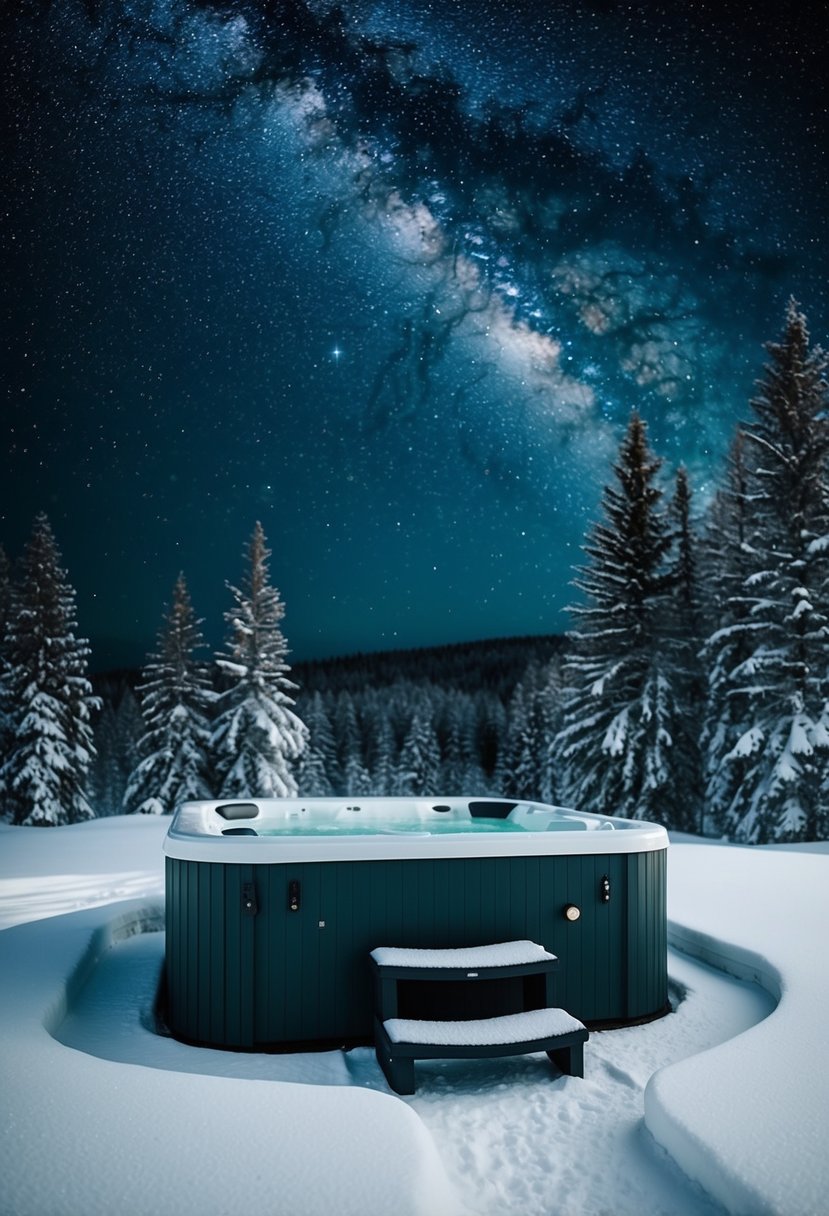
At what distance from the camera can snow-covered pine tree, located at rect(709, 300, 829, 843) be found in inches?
458

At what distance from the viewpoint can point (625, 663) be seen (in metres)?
14.2

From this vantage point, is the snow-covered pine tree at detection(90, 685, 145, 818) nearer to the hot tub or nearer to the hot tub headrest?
the hot tub headrest

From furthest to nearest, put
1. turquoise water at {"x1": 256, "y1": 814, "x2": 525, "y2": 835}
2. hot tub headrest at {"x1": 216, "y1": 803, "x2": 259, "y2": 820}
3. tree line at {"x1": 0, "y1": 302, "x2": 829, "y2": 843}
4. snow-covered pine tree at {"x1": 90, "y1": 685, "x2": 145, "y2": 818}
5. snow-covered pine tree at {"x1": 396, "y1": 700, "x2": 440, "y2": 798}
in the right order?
snow-covered pine tree at {"x1": 90, "y1": 685, "x2": 145, "y2": 818}
snow-covered pine tree at {"x1": 396, "y1": 700, "x2": 440, "y2": 798}
tree line at {"x1": 0, "y1": 302, "x2": 829, "y2": 843}
turquoise water at {"x1": 256, "y1": 814, "x2": 525, "y2": 835}
hot tub headrest at {"x1": 216, "y1": 803, "x2": 259, "y2": 820}

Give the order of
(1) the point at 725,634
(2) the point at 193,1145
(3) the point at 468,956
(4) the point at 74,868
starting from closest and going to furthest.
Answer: (2) the point at 193,1145 < (3) the point at 468,956 < (4) the point at 74,868 < (1) the point at 725,634

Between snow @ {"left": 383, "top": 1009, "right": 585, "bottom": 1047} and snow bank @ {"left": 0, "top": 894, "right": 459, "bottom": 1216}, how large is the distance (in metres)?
0.73

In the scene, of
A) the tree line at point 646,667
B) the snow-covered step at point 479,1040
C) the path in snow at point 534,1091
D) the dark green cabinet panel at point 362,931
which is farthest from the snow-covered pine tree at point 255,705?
the snow-covered step at point 479,1040

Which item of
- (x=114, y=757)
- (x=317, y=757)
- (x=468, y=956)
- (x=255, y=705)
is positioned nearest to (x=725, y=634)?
(x=255, y=705)

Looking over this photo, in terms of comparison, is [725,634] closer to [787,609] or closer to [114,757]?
[787,609]

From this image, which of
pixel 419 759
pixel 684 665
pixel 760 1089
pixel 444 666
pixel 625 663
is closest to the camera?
pixel 760 1089

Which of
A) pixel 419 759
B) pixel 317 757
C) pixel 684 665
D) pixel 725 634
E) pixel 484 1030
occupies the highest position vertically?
pixel 725 634

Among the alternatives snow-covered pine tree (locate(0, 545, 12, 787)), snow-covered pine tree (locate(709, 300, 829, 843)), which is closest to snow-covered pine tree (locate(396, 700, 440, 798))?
snow-covered pine tree (locate(0, 545, 12, 787))

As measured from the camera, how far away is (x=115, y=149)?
11.9 metres

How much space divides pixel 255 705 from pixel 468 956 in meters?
14.0

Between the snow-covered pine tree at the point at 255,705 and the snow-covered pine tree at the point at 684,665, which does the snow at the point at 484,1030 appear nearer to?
the snow-covered pine tree at the point at 684,665
